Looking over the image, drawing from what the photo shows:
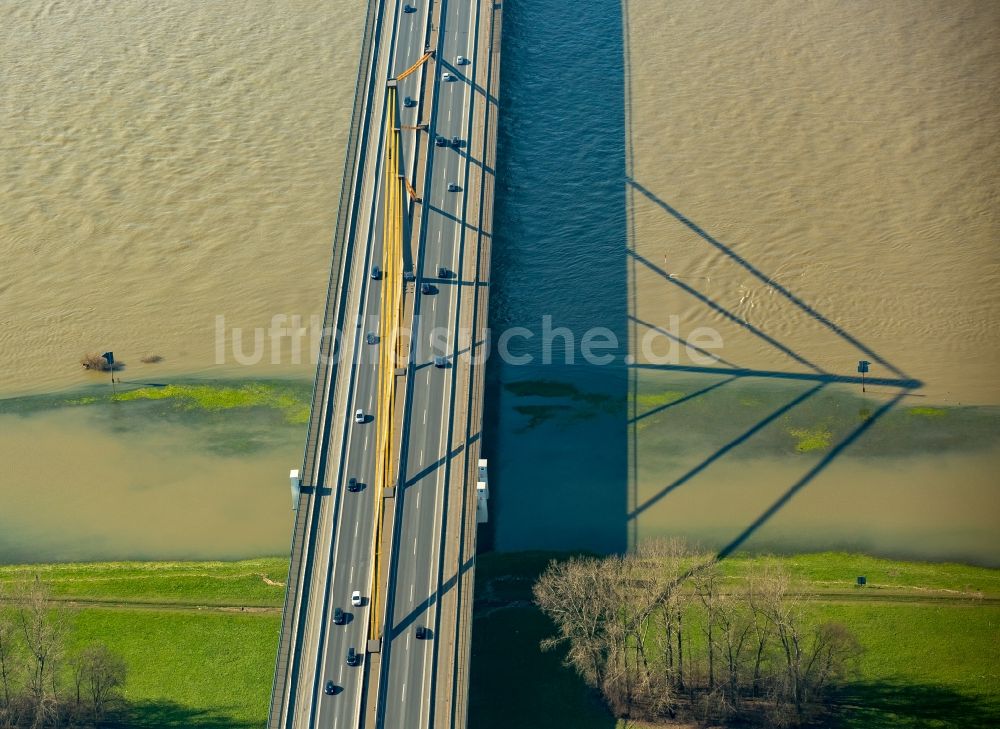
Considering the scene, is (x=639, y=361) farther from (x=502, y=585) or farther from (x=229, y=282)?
(x=229, y=282)

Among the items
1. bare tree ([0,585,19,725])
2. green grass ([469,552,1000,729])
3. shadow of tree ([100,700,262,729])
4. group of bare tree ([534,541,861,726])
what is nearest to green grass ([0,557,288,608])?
bare tree ([0,585,19,725])

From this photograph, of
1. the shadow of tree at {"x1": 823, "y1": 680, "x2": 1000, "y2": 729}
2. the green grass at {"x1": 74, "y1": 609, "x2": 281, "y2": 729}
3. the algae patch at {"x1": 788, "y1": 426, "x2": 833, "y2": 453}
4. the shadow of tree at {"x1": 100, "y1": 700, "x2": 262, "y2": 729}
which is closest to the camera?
the shadow of tree at {"x1": 100, "y1": 700, "x2": 262, "y2": 729}

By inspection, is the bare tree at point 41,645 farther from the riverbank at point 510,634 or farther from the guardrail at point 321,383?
the guardrail at point 321,383

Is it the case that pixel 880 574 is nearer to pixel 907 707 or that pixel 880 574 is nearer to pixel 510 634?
pixel 907 707

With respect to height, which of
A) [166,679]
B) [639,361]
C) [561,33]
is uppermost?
[561,33]

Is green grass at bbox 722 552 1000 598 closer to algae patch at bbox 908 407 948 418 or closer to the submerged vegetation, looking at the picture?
algae patch at bbox 908 407 948 418

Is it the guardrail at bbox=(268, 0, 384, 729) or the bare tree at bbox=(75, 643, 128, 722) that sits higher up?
the guardrail at bbox=(268, 0, 384, 729)

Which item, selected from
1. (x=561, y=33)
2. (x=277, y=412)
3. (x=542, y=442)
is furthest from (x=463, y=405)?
(x=561, y=33)
